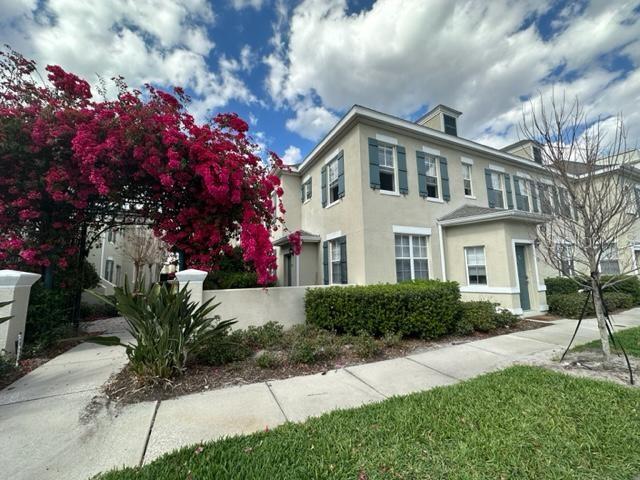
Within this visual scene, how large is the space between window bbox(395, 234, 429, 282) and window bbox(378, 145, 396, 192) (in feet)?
6.19

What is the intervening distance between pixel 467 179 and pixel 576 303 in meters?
5.92

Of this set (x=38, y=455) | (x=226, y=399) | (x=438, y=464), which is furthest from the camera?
(x=226, y=399)

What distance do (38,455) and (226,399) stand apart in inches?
69.7

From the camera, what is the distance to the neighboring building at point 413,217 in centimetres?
898

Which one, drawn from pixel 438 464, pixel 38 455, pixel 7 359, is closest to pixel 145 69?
pixel 7 359

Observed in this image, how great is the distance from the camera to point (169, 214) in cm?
687

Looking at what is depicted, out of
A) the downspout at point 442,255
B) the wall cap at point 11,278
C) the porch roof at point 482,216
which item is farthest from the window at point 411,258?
the wall cap at point 11,278

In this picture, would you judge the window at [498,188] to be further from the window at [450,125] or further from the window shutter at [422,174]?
the window shutter at [422,174]

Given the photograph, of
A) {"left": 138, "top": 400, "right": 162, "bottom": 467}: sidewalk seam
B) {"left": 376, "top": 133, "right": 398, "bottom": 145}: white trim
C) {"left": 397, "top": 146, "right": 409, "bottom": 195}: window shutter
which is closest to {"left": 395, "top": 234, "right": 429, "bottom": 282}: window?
{"left": 397, "top": 146, "right": 409, "bottom": 195}: window shutter

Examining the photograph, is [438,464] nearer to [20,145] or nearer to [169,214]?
[169,214]

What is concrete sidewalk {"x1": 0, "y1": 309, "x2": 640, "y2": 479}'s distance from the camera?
251 cm

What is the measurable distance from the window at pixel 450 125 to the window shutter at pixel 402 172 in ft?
13.3

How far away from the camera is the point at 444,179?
1089 cm

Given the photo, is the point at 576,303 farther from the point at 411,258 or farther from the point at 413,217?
the point at 413,217
